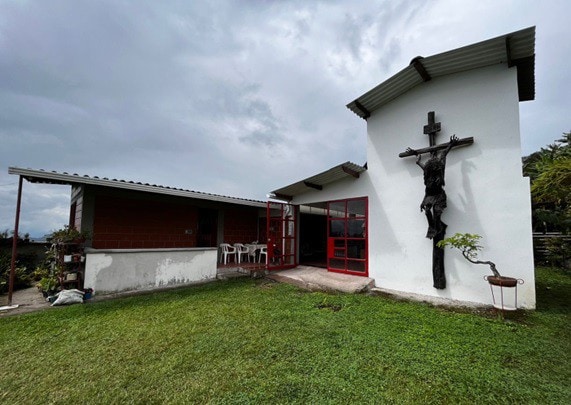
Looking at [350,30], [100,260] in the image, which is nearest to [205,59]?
[350,30]

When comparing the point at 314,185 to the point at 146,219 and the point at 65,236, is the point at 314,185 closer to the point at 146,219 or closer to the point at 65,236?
the point at 146,219

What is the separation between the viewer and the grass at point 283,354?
7.39 feet

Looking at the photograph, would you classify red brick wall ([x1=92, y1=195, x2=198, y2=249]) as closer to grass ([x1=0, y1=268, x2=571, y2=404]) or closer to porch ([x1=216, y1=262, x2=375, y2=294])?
porch ([x1=216, y1=262, x2=375, y2=294])

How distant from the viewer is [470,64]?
518 centimetres

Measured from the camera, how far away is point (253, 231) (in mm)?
10609

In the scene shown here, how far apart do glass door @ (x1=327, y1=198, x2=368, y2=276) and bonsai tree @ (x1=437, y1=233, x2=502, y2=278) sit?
217 centimetres

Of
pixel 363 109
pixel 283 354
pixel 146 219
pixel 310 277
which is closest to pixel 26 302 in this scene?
pixel 146 219

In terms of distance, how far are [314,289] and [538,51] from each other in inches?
271

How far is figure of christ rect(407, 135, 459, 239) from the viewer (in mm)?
5145

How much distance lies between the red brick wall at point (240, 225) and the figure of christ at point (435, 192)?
6881 mm

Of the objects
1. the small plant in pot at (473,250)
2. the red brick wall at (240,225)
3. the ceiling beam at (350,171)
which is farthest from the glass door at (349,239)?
the red brick wall at (240,225)

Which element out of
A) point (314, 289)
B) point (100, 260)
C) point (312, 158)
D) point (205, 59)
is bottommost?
point (314, 289)

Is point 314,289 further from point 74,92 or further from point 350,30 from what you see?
point 74,92

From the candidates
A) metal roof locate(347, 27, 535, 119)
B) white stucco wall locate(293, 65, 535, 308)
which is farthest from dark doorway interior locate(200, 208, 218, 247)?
metal roof locate(347, 27, 535, 119)
